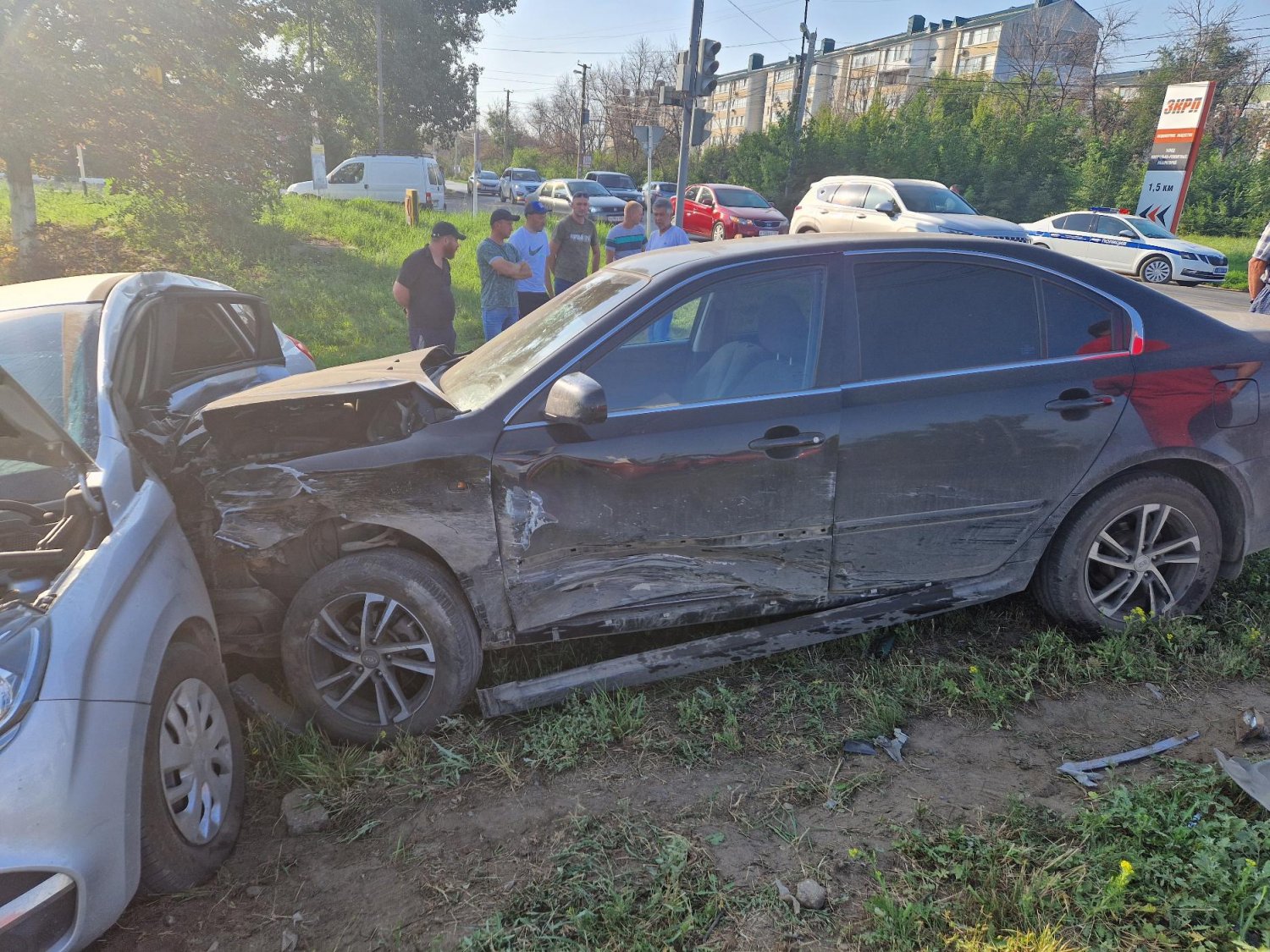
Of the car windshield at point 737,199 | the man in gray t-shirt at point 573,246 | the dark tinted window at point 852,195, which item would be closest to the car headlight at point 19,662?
the man in gray t-shirt at point 573,246

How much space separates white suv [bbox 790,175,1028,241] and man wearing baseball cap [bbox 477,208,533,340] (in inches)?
369

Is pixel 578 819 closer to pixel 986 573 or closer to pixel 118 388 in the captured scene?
pixel 986 573

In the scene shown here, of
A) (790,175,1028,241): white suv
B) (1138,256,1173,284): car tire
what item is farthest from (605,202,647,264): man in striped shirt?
(1138,256,1173,284): car tire

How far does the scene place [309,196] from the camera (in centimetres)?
2608

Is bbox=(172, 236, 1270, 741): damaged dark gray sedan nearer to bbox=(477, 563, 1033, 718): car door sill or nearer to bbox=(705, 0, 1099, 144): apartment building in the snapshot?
bbox=(477, 563, 1033, 718): car door sill

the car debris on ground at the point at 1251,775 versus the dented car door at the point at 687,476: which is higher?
the dented car door at the point at 687,476

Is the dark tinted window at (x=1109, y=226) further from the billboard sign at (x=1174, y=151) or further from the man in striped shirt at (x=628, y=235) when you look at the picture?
the man in striped shirt at (x=628, y=235)

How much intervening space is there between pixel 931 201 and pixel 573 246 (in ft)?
34.1

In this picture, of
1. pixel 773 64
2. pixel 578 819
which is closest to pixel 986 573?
pixel 578 819

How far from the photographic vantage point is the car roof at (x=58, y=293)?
3.48 meters

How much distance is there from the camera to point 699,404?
3047mm

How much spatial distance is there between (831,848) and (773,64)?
90.0 meters

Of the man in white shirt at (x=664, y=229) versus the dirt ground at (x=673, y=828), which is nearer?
the dirt ground at (x=673, y=828)

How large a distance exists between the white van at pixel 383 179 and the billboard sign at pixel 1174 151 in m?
21.2
